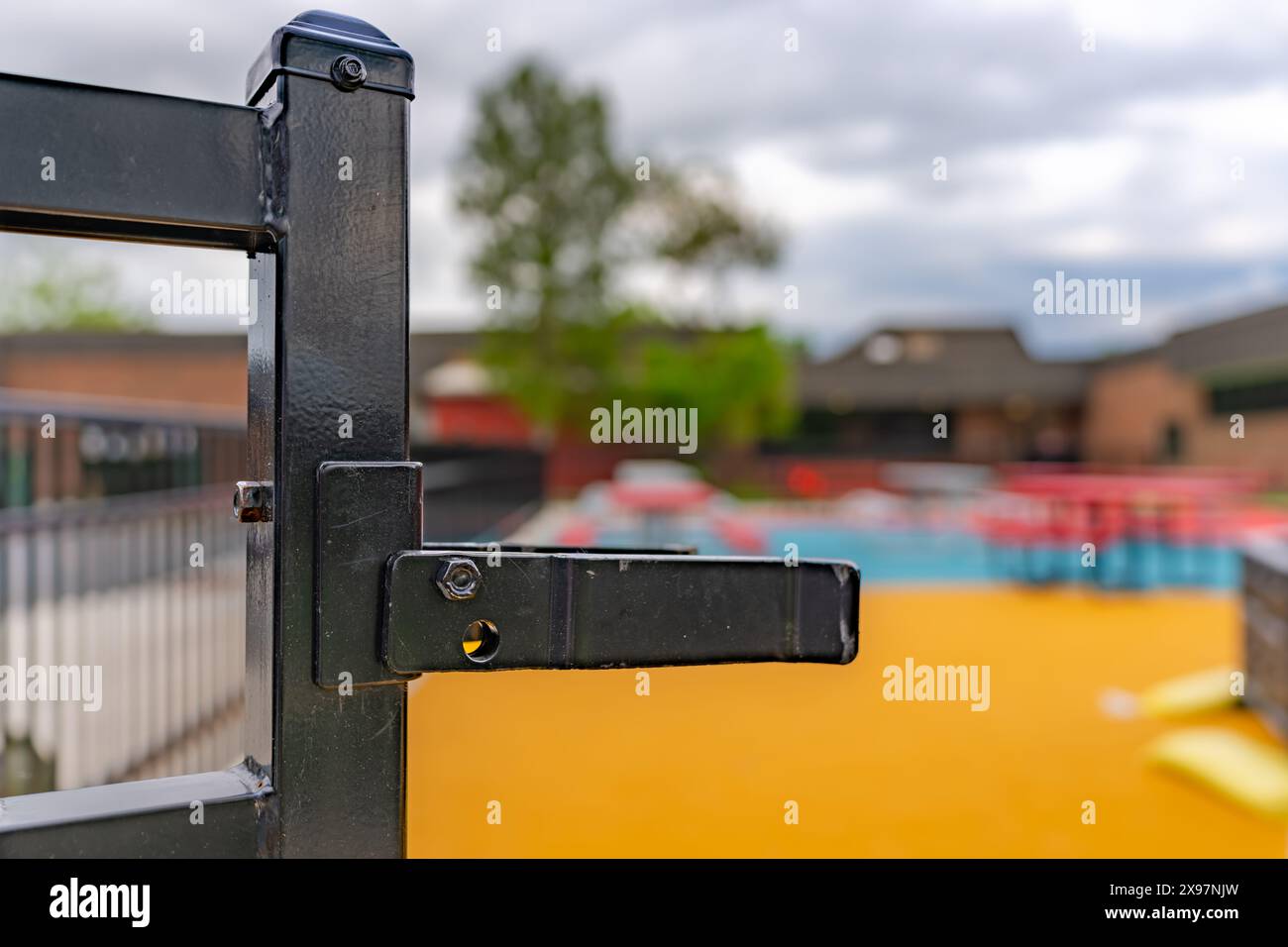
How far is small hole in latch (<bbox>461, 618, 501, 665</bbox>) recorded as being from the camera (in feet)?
2.25

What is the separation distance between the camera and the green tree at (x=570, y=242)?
2609 cm

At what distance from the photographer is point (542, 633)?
70 cm

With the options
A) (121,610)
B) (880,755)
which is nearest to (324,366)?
(121,610)

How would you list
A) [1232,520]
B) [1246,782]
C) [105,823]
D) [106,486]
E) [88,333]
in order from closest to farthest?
[105,823]
[1246,782]
[106,486]
[1232,520]
[88,333]

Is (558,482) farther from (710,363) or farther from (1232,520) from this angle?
(1232,520)

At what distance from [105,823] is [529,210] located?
26590 mm

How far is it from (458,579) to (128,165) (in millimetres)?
339

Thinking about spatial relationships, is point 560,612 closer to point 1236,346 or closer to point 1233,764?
point 1233,764

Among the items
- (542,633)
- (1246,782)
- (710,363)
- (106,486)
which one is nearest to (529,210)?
(710,363)

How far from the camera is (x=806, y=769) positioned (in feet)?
15.3

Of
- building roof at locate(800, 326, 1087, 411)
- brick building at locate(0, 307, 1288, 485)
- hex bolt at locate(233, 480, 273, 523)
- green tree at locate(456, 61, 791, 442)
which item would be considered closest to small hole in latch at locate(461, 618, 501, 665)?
hex bolt at locate(233, 480, 273, 523)

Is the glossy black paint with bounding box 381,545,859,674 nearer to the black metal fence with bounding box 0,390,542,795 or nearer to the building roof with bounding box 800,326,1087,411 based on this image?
the black metal fence with bounding box 0,390,542,795

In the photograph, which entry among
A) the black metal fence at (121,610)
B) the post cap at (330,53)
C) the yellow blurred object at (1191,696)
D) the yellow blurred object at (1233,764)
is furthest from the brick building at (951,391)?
the post cap at (330,53)

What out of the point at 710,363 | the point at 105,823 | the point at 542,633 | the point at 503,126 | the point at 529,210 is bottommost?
the point at 105,823
